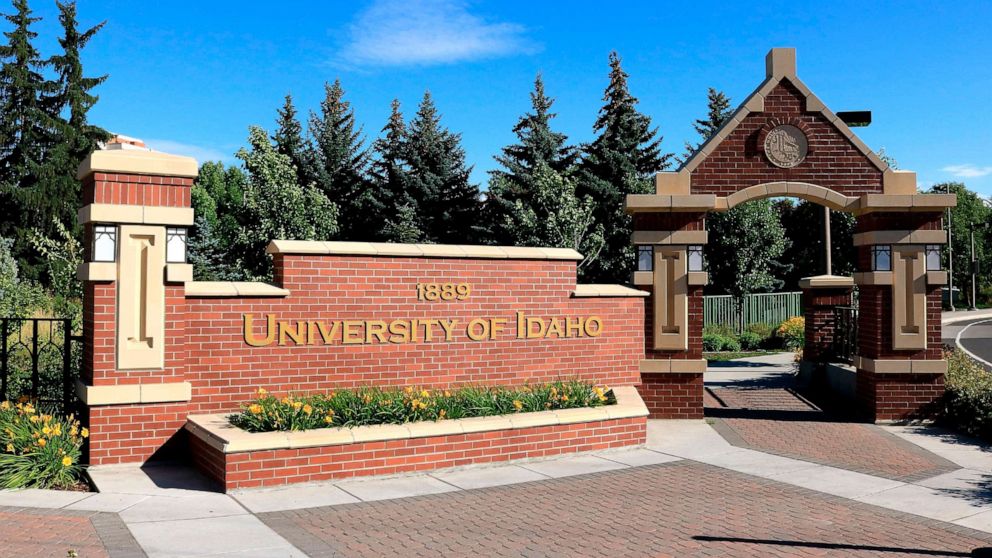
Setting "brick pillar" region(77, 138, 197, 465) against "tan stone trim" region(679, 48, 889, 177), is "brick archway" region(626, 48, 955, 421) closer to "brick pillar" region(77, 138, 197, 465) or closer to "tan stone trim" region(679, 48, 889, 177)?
"tan stone trim" region(679, 48, 889, 177)

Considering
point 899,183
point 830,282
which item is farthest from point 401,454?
point 830,282

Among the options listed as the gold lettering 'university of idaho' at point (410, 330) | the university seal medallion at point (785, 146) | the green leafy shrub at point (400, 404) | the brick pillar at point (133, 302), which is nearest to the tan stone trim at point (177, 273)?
the brick pillar at point (133, 302)

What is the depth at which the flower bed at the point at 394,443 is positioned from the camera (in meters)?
8.21

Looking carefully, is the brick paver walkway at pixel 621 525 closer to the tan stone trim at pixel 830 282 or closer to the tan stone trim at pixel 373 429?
the tan stone trim at pixel 373 429

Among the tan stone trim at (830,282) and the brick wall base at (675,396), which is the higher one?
the tan stone trim at (830,282)

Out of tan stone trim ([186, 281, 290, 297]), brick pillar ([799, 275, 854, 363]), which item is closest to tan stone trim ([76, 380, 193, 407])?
tan stone trim ([186, 281, 290, 297])

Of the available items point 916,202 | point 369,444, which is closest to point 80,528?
point 369,444

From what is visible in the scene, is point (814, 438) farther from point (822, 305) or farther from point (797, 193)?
point (822, 305)

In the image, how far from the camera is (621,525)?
7.26 meters

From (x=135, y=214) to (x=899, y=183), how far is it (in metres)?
11.2

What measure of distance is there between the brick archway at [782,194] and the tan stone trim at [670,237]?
2cm

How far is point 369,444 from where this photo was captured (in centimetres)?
877

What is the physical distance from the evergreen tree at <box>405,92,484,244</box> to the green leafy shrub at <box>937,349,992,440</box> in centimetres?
2660

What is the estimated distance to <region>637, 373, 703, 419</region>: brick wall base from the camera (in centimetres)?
1291
